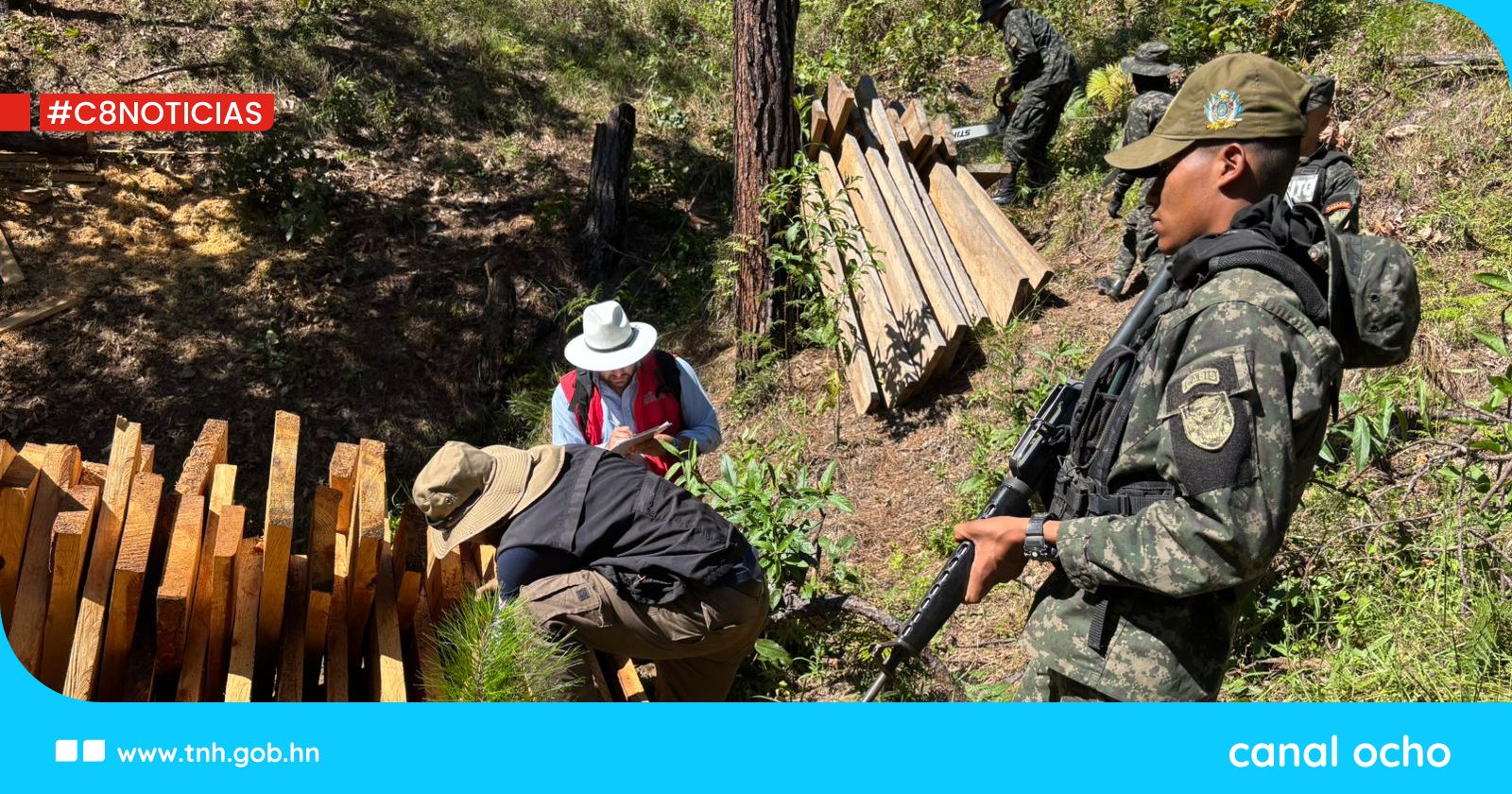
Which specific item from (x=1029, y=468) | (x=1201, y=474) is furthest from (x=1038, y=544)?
(x=1201, y=474)

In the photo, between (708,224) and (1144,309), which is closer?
(1144,309)

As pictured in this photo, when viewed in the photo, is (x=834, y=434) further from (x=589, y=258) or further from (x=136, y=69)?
(x=136, y=69)

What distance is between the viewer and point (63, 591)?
3.04m

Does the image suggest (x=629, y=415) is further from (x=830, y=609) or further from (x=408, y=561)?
(x=830, y=609)

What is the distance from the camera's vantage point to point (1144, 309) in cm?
268

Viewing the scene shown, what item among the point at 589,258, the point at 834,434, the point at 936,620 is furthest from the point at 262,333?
the point at 936,620

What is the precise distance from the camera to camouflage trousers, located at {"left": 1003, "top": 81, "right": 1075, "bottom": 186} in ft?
26.3

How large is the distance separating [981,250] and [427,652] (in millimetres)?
4296

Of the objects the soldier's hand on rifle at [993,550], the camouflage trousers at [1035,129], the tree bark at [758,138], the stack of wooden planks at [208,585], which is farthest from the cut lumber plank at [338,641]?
the camouflage trousers at [1035,129]

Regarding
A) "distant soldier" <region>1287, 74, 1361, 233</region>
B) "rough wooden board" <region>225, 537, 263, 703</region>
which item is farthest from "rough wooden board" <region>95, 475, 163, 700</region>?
"distant soldier" <region>1287, 74, 1361, 233</region>

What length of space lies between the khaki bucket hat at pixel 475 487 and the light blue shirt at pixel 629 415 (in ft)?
3.20

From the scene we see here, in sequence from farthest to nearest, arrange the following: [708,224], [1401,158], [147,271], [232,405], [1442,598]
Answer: [708,224]
[147,271]
[232,405]
[1401,158]
[1442,598]

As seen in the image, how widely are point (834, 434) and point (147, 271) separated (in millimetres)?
5935

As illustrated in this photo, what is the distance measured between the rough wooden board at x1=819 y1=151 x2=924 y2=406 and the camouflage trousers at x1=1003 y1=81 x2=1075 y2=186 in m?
2.08
